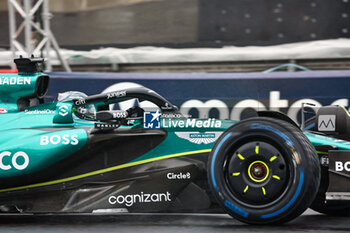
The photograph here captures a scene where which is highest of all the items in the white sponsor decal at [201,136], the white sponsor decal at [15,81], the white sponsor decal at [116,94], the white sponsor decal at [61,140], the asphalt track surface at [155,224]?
the white sponsor decal at [15,81]

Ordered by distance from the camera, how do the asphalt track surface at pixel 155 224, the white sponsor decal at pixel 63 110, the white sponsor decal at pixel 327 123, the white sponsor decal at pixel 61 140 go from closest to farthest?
1. the asphalt track surface at pixel 155 224
2. the white sponsor decal at pixel 61 140
3. the white sponsor decal at pixel 63 110
4. the white sponsor decal at pixel 327 123

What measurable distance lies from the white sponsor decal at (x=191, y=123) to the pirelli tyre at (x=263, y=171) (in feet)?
0.79

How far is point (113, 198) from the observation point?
15.4 feet

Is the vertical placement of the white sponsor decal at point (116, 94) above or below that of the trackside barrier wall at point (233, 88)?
above

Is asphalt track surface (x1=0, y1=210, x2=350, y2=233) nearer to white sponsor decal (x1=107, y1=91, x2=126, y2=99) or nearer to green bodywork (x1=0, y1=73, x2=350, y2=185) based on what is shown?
green bodywork (x1=0, y1=73, x2=350, y2=185)

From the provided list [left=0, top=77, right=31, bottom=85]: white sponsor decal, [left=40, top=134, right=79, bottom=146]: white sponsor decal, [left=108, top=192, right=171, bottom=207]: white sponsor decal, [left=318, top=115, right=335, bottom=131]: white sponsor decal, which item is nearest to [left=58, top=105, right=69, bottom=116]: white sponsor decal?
[left=40, top=134, right=79, bottom=146]: white sponsor decal

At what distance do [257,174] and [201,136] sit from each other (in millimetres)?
544

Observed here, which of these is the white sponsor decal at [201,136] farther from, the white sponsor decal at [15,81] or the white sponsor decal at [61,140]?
the white sponsor decal at [15,81]

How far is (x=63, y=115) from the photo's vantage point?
500 centimetres

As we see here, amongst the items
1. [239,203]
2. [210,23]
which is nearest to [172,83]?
[210,23]

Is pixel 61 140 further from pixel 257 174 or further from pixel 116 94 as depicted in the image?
pixel 257 174

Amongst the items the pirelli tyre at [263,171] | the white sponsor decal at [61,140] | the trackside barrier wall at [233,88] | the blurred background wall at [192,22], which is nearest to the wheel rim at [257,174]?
the pirelli tyre at [263,171]

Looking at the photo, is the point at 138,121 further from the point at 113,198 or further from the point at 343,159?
the point at 343,159

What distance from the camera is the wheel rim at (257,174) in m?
4.31
